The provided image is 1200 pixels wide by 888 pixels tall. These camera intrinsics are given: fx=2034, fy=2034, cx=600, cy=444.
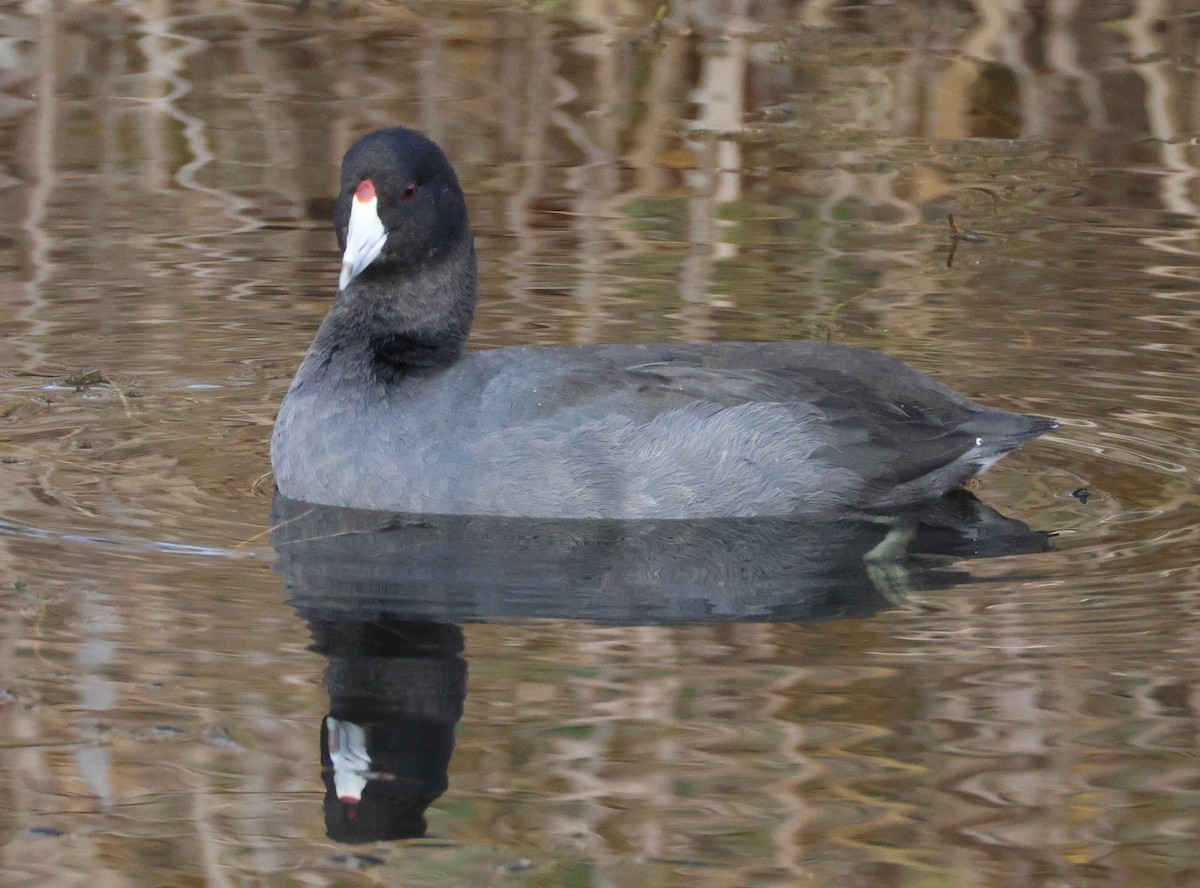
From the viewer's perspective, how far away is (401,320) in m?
5.66

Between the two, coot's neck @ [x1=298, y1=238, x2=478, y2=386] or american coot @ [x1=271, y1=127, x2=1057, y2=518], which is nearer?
american coot @ [x1=271, y1=127, x2=1057, y2=518]

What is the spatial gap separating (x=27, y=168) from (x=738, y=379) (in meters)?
4.63

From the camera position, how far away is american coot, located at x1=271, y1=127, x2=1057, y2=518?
5.23 metres

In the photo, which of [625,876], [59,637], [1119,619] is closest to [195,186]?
[59,637]

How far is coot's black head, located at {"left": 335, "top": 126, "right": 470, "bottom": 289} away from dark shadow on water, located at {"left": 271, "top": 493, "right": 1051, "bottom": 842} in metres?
0.72

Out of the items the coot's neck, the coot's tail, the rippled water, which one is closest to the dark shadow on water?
the rippled water

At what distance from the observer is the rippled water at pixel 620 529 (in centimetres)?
370

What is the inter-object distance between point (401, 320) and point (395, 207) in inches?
13.2

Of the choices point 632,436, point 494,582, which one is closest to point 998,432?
point 632,436

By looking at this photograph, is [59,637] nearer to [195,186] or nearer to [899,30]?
[195,186]

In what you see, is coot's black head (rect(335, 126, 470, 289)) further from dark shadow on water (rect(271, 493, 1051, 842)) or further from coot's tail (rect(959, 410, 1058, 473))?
coot's tail (rect(959, 410, 1058, 473))

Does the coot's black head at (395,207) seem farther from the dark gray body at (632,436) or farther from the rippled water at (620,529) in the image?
the rippled water at (620,529)

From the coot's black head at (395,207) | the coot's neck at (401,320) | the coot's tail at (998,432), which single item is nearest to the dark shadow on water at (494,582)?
the coot's tail at (998,432)

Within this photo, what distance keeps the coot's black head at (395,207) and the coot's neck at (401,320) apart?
33 mm
